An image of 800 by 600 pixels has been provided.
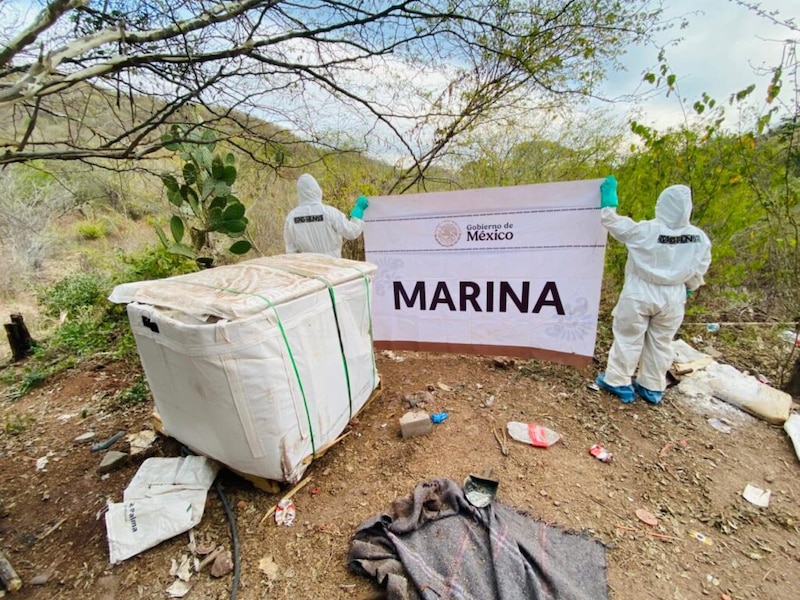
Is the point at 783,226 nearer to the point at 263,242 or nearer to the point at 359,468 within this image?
the point at 359,468

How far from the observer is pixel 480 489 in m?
1.58

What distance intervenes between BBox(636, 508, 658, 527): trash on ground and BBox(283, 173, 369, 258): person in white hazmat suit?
2564mm

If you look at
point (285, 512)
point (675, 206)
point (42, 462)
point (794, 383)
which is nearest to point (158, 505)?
point (285, 512)

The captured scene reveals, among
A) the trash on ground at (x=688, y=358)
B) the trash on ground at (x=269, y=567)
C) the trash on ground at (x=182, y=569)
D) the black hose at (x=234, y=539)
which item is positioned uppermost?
the black hose at (x=234, y=539)

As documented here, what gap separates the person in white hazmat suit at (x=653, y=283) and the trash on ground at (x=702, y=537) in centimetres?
100

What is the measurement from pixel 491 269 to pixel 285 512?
6.83ft

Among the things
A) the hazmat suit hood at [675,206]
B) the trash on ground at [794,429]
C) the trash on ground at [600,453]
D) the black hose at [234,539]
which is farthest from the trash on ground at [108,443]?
the trash on ground at [794,429]

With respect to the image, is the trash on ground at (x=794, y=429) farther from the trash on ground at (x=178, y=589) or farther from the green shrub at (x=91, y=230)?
the green shrub at (x=91, y=230)

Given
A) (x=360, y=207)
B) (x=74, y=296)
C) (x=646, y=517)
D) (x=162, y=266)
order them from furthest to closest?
(x=74, y=296) → (x=162, y=266) → (x=360, y=207) → (x=646, y=517)

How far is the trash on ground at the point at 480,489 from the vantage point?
4.98ft

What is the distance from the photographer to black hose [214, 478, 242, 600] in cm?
127

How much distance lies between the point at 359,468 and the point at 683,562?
1.46m

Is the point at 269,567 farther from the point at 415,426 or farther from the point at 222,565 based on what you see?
the point at 415,426

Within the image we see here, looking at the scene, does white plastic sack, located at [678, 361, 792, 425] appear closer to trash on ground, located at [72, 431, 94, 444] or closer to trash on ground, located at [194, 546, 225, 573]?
trash on ground, located at [194, 546, 225, 573]
